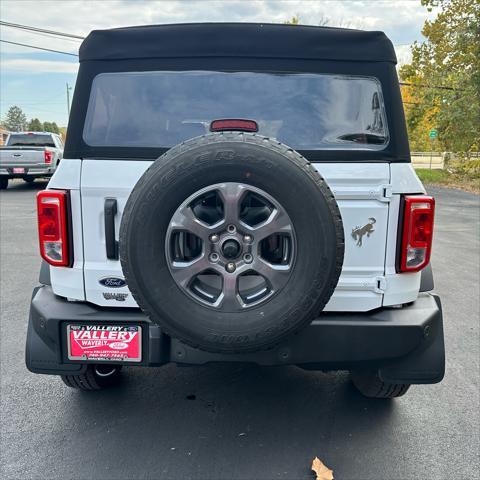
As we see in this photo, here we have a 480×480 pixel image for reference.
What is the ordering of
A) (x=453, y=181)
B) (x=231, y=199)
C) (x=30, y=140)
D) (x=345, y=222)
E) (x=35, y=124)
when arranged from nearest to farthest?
(x=231, y=199)
(x=345, y=222)
(x=30, y=140)
(x=453, y=181)
(x=35, y=124)

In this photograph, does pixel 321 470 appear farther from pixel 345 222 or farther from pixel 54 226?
pixel 54 226

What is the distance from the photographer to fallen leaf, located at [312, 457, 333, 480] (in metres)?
2.43

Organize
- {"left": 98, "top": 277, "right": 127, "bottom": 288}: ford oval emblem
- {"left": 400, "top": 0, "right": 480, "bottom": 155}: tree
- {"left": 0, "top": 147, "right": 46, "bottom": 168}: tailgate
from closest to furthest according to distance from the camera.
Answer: {"left": 98, "top": 277, "right": 127, "bottom": 288}: ford oval emblem
{"left": 0, "top": 147, "right": 46, "bottom": 168}: tailgate
{"left": 400, "top": 0, "right": 480, "bottom": 155}: tree

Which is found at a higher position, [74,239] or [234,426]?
[74,239]

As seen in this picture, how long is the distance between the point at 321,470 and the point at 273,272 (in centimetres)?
108

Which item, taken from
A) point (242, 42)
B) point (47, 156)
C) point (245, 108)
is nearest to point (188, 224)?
point (245, 108)

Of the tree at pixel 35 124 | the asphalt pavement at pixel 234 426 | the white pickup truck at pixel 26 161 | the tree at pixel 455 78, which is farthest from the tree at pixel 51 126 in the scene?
the asphalt pavement at pixel 234 426

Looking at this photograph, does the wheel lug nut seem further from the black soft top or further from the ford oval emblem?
the black soft top

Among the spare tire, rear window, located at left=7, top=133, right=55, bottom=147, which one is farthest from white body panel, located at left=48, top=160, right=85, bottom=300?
rear window, located at left=7, top=133, right=55, bottom=147

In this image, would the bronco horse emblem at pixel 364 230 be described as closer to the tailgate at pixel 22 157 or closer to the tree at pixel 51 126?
the tailgate at pixel 22 157

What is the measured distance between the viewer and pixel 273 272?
6.98ft

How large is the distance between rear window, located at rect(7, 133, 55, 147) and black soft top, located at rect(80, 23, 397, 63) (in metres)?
16.1

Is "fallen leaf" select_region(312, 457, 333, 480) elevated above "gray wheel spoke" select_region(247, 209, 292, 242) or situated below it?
below

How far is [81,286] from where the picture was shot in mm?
2494
